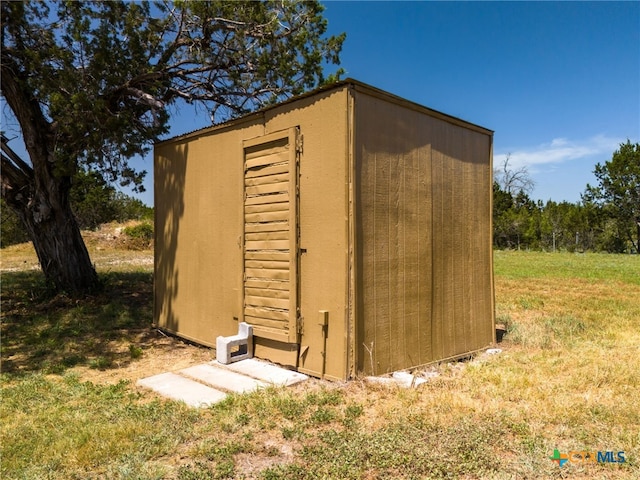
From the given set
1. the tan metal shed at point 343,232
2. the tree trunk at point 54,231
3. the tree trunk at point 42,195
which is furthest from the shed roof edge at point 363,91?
the tree trunk at point 54,231

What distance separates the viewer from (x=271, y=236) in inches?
171

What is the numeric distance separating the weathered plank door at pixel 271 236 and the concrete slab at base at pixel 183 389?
2.73 feet

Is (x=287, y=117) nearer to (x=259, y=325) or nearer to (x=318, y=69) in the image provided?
(x=259, y=325)

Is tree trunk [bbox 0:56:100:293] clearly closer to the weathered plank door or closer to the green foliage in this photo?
the green foliage

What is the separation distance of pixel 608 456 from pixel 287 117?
11.8ft

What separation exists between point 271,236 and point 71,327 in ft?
12.7

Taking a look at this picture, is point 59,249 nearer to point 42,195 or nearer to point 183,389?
point 42,195

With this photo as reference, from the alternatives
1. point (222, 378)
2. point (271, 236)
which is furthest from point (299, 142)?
point (222, 378)

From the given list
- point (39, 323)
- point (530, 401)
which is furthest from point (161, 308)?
point (530, 401)

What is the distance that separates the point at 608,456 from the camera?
7.64ft

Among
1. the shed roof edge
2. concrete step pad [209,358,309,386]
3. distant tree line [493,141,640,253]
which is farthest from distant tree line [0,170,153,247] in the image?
distant tree line [493,141,640,253]

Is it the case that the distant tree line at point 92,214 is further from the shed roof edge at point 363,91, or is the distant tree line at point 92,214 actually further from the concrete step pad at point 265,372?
the concrete step pad at point 265,372

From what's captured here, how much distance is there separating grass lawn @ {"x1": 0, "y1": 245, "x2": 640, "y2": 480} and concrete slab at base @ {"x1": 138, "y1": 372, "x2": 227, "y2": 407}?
145 mm

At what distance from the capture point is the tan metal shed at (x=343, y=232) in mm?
3738
